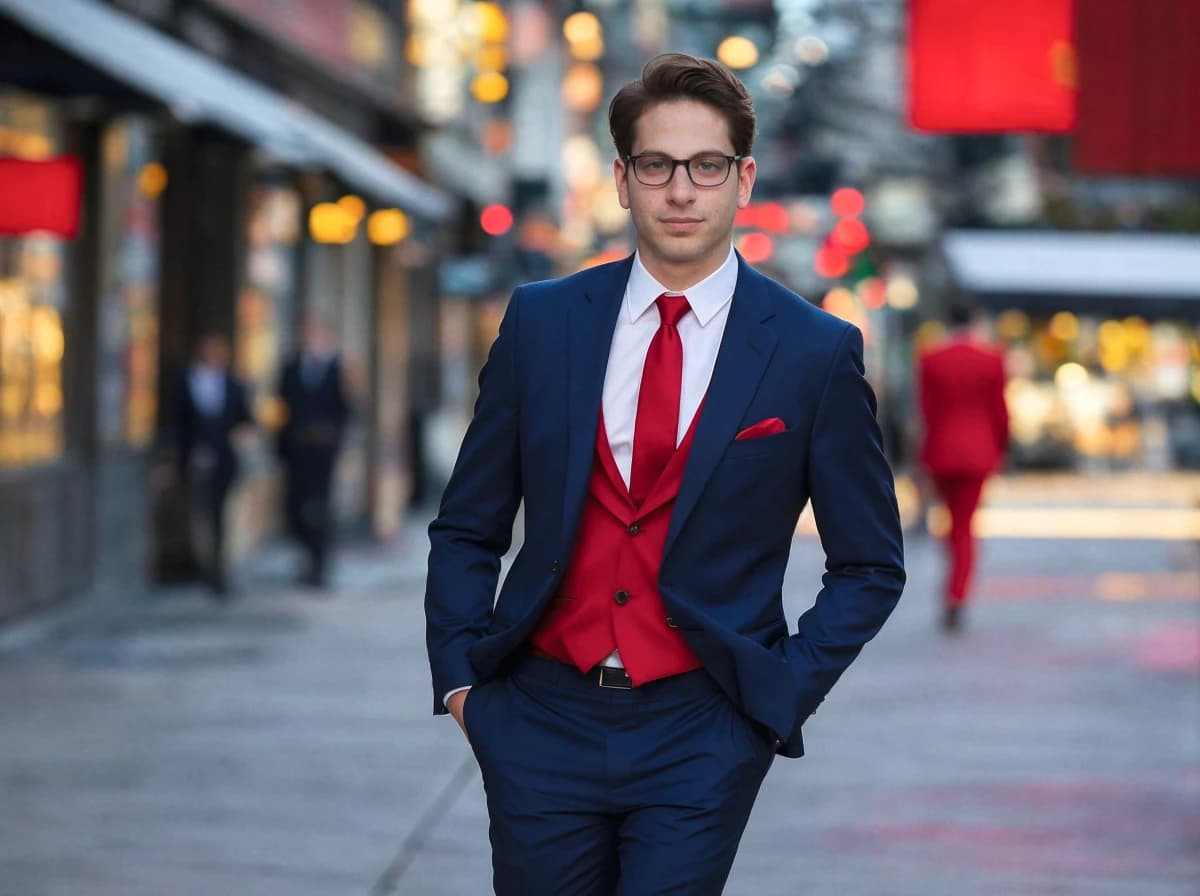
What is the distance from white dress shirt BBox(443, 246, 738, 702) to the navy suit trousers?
8.3 inches

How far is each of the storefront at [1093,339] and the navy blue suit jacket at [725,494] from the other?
98.4 ft

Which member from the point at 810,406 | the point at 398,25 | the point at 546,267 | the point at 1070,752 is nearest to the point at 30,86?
the point at 1070,752

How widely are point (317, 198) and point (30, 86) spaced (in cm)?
774

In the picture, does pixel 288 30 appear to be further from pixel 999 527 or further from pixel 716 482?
pixel 716 482

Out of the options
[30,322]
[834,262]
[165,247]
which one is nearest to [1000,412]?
[30,322]

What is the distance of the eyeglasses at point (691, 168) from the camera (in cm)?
351

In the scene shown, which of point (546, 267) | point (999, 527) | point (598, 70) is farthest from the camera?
point (598, 70)

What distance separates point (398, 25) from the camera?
981 inches

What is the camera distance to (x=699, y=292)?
3621mm

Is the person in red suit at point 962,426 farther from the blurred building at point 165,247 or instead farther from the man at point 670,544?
the man at point 670,544

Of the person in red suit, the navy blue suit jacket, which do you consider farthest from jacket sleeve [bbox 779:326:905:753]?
the person in red suit

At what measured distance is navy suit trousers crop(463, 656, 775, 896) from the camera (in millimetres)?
3469

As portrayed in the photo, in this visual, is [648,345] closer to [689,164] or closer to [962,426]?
[689,164]

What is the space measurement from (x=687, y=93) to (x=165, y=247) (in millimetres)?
13272
